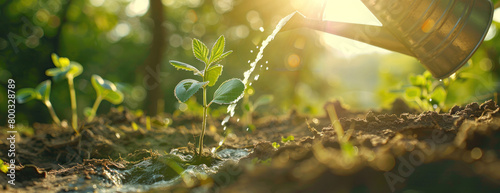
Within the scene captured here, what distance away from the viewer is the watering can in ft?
5.15

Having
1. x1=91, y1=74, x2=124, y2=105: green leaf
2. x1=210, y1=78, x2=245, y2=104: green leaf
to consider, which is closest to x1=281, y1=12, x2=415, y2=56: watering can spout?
x1=210, y1=78, x2=245, y2=104: green leaf

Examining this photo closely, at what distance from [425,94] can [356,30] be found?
0.86 m

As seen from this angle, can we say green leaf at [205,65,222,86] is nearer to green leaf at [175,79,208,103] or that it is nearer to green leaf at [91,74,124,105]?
green leaf at [175,79,208,103]

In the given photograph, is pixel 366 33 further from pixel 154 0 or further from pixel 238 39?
pixel 238 39

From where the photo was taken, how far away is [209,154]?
1.55 metres

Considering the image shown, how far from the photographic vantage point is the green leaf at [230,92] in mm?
1271

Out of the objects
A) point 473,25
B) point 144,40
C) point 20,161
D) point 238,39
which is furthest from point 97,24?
point 473,25

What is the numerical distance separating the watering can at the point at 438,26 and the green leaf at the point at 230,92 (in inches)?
24.0

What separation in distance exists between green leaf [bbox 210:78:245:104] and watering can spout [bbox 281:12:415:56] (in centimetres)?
60

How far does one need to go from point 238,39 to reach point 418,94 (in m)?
9.27

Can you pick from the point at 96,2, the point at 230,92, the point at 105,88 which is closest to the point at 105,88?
the point at 105,88

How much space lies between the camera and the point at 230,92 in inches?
51.4

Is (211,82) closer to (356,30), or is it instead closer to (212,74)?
(212,74)

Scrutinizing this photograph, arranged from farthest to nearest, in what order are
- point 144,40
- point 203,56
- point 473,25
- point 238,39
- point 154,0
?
point 144,40 → point 238,39 → point 154,0 → point 473,25 → point 203,56
